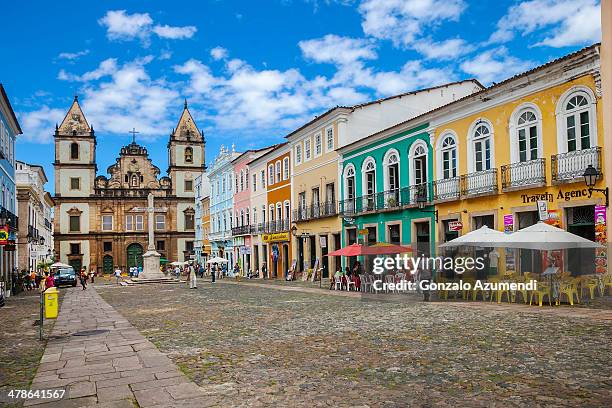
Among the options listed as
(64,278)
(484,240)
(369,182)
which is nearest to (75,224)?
(64,278)

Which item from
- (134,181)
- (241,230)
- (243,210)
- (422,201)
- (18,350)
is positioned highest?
(134,181)

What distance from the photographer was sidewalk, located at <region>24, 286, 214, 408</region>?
6168mm

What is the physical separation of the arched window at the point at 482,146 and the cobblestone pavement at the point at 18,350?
15.8 m

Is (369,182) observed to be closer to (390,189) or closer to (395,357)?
(390,189)

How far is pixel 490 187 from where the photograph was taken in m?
20.4

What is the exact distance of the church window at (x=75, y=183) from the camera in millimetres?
71938

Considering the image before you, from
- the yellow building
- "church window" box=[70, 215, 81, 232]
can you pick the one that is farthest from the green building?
"church window" box=[70, 215, 81, 232]

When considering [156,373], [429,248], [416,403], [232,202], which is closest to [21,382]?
[156,373]

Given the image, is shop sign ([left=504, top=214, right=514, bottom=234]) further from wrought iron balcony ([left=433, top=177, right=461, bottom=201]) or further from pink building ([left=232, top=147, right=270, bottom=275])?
pink building ([left=232, top=147, right=270, bottom=275])

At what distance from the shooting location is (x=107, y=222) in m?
73.6

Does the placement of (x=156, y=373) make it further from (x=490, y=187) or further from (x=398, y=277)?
(x=490, y=187)

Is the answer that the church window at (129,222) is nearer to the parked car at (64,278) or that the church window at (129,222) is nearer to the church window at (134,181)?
the church window at (134,181)

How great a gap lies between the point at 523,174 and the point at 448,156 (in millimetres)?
4632

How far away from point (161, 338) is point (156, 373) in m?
3.36
